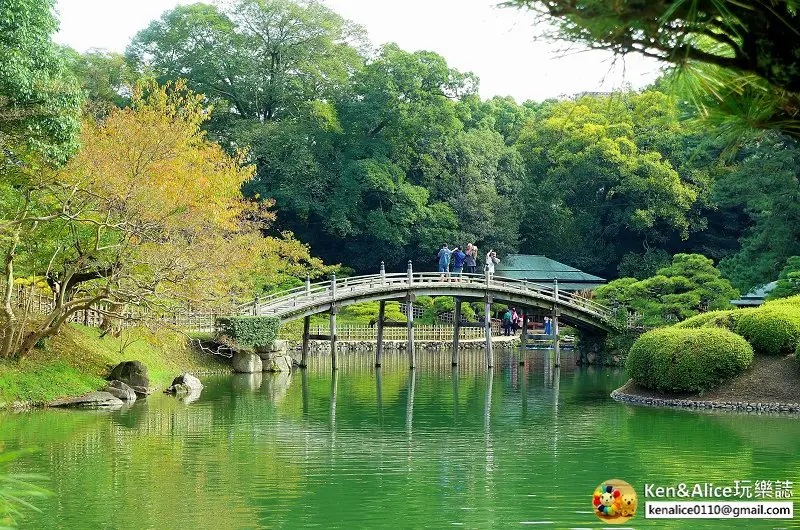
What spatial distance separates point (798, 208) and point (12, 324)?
974 inches

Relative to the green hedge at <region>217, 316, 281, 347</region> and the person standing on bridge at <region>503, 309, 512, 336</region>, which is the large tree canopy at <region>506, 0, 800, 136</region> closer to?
the green hedge at <region>217, 316, 281, 347</region>

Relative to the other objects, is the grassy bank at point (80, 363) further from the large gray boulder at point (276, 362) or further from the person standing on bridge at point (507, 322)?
the person standing on bridge at point (507, 322)

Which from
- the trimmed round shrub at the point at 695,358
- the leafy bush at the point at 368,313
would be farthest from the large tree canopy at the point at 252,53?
the trimmed round shrub at the point at 695,358

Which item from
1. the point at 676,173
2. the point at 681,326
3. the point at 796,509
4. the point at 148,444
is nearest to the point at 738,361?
the point at 681,326

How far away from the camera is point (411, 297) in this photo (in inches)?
1211

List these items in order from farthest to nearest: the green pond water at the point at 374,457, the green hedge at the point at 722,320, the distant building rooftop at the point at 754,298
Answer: the distant building rooftop at the point at 754,298 → the green hedge at the point at 722,320 → the green pond water at the point at 374,457

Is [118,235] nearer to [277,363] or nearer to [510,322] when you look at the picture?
[277,363]

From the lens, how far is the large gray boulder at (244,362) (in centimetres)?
2785

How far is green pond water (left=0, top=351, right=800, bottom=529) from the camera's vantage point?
10008mm

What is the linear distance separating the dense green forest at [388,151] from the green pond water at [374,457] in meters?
19.8

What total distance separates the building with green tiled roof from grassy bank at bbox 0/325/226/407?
1967 centimetres

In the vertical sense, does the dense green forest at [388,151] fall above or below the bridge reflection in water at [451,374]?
above

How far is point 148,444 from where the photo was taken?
14.4 m

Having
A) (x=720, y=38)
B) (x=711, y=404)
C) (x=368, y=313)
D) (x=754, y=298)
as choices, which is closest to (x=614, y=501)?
(x=720, y=38)
